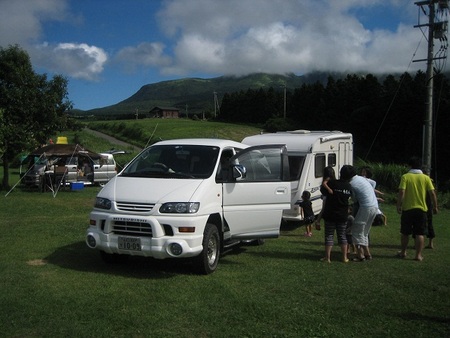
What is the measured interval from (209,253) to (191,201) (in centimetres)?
99

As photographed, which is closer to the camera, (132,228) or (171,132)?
(132,228)

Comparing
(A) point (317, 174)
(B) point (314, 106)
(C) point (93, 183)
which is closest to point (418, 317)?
(A) point (317, 174)

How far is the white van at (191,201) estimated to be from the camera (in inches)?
266

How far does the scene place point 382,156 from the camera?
1574 inches

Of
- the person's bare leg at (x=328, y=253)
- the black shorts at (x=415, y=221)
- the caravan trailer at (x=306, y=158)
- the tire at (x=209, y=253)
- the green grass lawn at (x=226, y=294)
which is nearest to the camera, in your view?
the green grass lawn at (x=226, y=294)

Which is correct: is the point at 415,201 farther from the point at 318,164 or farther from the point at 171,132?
the point at 171,132

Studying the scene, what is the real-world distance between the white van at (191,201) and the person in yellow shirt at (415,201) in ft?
7.26

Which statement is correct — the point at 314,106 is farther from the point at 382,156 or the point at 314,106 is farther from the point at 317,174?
the point at 317,174

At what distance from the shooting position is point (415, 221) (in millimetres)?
8625

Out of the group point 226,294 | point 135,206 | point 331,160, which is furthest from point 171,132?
point 226,294

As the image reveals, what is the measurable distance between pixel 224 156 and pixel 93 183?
17005 mm

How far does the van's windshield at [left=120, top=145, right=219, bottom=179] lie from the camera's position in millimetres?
7543

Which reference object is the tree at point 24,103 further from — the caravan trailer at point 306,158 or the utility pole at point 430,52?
the utility pole at point 430,52

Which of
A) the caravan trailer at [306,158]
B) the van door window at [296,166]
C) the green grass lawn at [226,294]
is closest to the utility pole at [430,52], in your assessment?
the caravan trailer at [306,158]
